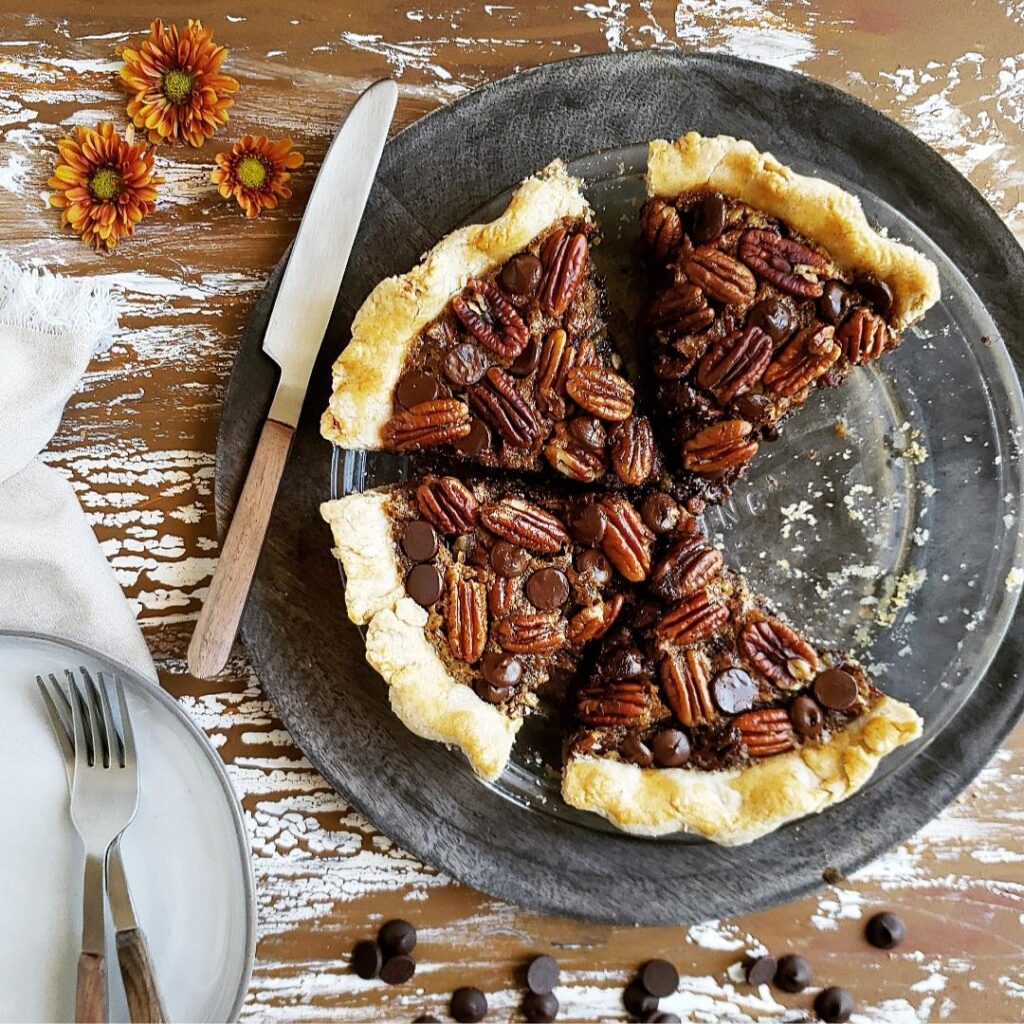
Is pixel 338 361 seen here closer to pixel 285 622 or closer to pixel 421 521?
pixel 421 521

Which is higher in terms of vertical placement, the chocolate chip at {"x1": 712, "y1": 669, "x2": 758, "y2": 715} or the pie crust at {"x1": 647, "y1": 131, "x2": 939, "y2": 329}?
the pie crust at {"x1": 647, "y1": 131, "x2": 939, "y2": 329}

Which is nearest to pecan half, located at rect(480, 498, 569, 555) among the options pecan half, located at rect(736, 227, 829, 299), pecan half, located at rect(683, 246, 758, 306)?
pecan half, located at rect(683, 246, 758, 306)

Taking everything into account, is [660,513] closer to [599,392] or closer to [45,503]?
[599,392]

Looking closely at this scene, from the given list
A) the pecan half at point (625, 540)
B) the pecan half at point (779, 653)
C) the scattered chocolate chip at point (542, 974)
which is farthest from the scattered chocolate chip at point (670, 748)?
the scattered chocolate chip at point (542, 974)

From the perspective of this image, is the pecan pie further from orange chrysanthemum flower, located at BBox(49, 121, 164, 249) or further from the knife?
orange chrysanthemum flower, located at BBox(49, 121, 164, 249)

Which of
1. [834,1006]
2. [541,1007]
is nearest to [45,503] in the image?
[541,1007]

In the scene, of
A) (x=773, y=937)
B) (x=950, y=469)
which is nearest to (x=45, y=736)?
(x=773, y=937)
